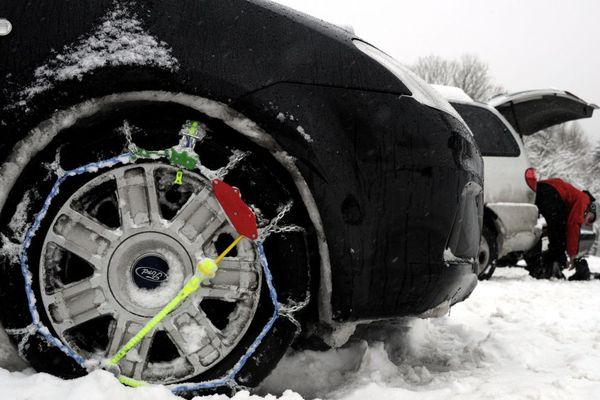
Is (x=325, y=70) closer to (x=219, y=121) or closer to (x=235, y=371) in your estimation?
(x=219, y=121)

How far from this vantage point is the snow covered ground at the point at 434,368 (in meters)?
1.36

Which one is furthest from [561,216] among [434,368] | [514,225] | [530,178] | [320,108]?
[320,108]

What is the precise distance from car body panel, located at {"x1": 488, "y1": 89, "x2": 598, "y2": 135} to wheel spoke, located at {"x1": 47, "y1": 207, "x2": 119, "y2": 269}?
5.90m

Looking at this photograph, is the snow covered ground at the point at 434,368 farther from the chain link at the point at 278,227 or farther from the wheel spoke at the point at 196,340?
the chain link at the point at 278,227

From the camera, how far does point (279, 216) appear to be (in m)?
1.55

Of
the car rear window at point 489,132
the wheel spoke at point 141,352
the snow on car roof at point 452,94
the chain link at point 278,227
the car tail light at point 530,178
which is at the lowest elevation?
the wheel spoke at point 141,352

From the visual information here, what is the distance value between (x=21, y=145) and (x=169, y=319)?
2.24 ft

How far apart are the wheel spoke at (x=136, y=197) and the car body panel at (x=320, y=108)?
0.25 meters

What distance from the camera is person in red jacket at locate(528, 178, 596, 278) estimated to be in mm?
6219

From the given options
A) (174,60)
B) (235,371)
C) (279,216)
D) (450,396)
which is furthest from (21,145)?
(450,396)

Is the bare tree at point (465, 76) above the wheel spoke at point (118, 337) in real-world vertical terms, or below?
above

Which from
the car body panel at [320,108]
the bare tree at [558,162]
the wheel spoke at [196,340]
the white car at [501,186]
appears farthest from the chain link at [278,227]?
the bare tree at [558,162]

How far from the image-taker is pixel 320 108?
1538 mm

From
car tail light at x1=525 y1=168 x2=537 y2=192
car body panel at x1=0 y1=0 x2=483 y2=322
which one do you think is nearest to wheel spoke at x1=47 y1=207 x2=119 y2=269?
car body panel at x1=0 y1=0 x2=483 y2=322
